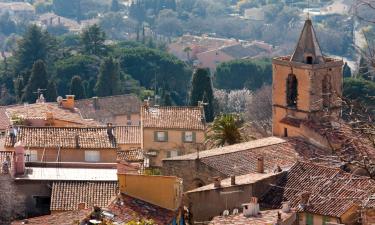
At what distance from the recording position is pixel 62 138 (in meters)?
35.0

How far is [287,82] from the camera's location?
3797 cm

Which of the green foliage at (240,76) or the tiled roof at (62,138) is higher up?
the tiled roof at (62,138)

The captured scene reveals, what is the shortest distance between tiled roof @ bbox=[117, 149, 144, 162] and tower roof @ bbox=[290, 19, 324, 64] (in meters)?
5.36

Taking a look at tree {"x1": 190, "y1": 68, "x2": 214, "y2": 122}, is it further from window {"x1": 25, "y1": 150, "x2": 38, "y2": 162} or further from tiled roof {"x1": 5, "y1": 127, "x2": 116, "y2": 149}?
window {"x1": 25, "y1": 150, "x2": 38, "y2": 162}

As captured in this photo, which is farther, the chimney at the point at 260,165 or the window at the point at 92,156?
the window at the point at 92,156

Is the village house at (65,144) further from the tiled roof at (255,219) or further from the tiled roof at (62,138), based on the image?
the tiled roof at (255,219)

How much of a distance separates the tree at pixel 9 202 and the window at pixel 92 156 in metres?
7.33

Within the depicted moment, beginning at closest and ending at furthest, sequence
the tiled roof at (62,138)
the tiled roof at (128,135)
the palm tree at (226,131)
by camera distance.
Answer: the tiled roof at (62,138) < the palm tree at (226,131) < the tiled roof at (128,135)

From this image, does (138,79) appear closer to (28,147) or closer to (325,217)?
(28,147)

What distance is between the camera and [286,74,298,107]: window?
37906 millimetres

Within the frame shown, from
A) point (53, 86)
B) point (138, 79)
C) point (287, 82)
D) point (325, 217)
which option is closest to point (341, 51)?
point (138, 79)

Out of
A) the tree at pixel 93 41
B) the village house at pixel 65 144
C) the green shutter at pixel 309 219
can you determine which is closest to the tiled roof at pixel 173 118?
the village house at pixel 65 144

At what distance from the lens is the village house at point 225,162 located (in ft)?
107

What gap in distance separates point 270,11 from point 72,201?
148878mm
